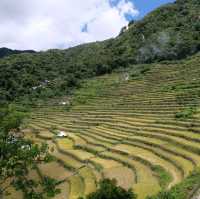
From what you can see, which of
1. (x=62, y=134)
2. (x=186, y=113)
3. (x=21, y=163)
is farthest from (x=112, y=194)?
(x=62, y=134)

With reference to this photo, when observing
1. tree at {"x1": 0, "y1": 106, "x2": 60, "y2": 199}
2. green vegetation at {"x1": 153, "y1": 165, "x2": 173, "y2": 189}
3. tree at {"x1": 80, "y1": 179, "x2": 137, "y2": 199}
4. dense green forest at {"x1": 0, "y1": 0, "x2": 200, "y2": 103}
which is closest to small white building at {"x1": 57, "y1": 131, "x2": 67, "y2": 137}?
green vegetation at {"x1": 153, "y1": 165, "x2": 173, "y2": 189}

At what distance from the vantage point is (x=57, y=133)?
52219mm

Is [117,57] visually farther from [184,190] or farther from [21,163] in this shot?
[184,190]

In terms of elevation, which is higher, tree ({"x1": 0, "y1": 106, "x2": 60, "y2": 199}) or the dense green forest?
the dense green forest

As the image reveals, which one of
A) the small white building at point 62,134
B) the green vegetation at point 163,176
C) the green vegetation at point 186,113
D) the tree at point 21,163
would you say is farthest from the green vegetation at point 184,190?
the small white building at point 62,134

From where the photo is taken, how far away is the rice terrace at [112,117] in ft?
75.6

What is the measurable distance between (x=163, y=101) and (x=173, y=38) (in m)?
48.8

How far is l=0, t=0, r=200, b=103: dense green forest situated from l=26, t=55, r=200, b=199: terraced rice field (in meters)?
12.6

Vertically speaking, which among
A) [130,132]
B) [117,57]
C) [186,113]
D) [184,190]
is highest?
[117,57]

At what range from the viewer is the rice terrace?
23047 mm

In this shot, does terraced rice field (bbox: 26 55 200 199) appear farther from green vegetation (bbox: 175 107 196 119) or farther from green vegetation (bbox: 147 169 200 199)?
green vegetation (bbox: 147 169 200 199)

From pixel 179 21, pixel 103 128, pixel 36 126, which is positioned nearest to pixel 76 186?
pixel 103 128

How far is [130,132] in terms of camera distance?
42.3 m

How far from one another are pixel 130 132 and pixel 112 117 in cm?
1409
